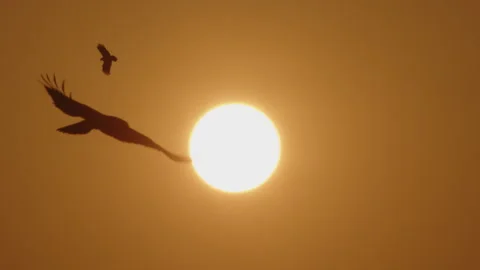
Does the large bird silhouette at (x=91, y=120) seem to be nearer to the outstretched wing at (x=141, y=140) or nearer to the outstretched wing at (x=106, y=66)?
the outstretched wing at (x=141, y=140)

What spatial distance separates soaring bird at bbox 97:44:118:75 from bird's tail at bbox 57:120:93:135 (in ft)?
0.99

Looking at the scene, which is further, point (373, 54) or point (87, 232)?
point (87, 232)

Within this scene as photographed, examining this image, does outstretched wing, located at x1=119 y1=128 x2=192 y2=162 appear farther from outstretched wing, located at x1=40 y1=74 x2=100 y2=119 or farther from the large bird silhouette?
outstretched wing, located at x1=40 y1=74 x2=100 y2=119

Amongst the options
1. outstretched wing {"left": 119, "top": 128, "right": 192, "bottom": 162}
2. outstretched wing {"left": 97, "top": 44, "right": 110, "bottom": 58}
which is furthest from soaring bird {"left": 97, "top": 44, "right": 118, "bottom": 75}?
outstretched wing {"left": 119, "top": 128, "right": 192, "bottom": 162}

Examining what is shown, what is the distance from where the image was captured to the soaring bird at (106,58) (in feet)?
11.2

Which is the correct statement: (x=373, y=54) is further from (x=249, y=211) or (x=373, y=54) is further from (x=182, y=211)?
(x=182, y=211)

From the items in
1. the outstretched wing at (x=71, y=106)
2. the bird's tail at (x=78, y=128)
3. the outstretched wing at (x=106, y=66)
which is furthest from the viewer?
the outstretched wing at (x=106, y=66)

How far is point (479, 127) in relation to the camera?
153 inches

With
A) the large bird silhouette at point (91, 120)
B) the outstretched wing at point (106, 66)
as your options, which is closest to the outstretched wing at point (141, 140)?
the large bird silhouette at point (91, 120)

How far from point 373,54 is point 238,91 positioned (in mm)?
739

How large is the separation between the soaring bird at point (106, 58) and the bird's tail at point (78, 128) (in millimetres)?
301

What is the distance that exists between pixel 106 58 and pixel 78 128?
40cm

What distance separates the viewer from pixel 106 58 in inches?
135

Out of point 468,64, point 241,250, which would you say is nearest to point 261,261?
point 241,250
